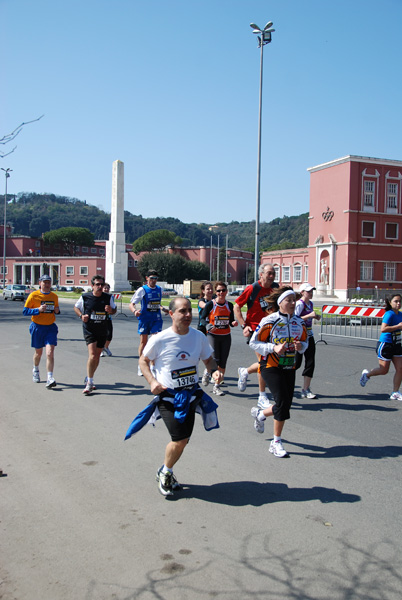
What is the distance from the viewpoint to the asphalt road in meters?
3.10

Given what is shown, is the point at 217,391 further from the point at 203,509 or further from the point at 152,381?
the point at 203,509

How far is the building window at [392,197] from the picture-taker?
59.6m

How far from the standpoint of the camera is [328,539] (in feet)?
11.8

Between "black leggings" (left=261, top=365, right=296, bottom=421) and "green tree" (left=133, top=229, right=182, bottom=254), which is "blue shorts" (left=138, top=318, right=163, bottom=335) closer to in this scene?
"black leggings" (left=261, top=365, right=296, bottom=421)

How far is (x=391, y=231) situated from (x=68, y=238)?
75.7m

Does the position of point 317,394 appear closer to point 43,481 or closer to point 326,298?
point 43,481

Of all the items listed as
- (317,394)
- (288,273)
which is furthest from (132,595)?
(288,273)

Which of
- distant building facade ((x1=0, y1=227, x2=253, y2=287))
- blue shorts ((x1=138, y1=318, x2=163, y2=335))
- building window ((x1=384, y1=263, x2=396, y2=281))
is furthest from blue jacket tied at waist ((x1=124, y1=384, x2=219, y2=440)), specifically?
distant building facade ((x1=0, y1=227, x2=253, y2=287))

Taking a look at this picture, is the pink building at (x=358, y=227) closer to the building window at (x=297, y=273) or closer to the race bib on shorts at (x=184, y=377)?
the building window at (x=297, y=273)

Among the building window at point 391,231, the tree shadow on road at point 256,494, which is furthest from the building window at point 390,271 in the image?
the tree shadow on road at point 256,494

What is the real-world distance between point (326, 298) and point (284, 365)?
5437 centimetres

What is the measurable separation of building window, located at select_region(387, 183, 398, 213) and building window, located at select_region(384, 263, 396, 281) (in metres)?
6.37

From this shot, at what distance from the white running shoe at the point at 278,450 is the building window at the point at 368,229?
5675 cm

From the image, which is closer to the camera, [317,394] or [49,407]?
[49,407]
